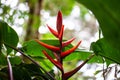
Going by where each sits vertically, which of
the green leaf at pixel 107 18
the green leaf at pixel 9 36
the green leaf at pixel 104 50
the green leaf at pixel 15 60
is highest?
the green leaf at pixel 107 18

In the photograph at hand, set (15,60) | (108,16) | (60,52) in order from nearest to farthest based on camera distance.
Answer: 1. (108,16)
2. (60,52)
3. (15,60)

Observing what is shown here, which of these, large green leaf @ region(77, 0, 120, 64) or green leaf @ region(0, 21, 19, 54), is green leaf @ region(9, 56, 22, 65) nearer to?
green leaf @ region(0, 21, 19, 54)

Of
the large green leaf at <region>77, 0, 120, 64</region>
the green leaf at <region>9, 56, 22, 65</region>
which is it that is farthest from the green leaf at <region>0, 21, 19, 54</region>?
the large green leaf at <region>77, 0, 120, 64</region>

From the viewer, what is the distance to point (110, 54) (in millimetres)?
617

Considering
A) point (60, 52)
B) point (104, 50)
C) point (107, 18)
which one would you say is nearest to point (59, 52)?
point (60, 52)

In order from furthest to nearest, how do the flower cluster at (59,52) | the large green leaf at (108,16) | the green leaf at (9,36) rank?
the green leaf at (9,36), the flower cluster at (59,52), the large green leaf at (108,16)

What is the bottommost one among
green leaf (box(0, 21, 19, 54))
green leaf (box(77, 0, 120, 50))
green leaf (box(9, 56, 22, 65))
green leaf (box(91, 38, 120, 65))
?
green leaf (box(9, 56, 22, 65))

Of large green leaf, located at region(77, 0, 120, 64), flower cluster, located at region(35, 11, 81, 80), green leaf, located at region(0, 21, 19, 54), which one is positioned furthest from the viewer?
green leaf, located at region(0, 21, 19, 54)

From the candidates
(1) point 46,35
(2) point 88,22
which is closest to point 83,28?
(2) point 88,22

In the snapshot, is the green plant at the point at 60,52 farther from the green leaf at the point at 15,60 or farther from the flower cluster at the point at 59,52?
the green leaf at the point at 15,60

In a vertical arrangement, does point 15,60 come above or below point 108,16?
below

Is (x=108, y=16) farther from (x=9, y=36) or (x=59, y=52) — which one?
(x=9, y=36)

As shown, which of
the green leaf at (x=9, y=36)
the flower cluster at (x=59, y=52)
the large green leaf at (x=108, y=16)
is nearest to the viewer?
the large green leaf at (x=108, y=16)

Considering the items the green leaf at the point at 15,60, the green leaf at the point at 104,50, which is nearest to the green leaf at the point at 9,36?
the green leaf at the point at 15,60
